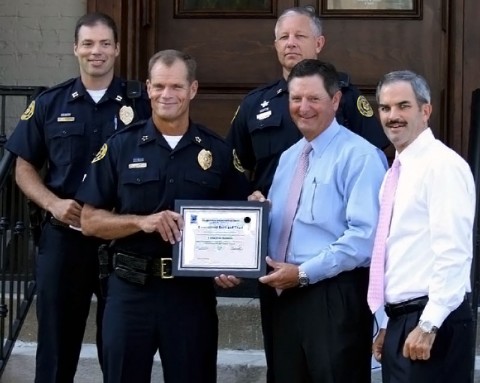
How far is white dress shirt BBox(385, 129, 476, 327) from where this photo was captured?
3883 millimetres

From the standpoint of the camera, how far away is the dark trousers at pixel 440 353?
13.0ft

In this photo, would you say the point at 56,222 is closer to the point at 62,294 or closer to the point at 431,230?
the point at 62,294

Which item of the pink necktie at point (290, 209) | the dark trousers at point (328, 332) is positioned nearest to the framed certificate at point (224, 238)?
the pink necktie at point (290, 209)

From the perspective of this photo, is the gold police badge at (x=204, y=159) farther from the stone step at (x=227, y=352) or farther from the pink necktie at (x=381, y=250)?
the stone step at (x=227, y=352)

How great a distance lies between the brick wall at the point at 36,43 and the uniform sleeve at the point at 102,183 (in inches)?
82.7

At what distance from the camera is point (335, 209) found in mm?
4410

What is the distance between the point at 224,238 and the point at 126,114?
1.00 metres

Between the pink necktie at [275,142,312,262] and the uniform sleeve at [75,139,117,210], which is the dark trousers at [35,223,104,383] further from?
the pink necktie at [275,142,312,262]

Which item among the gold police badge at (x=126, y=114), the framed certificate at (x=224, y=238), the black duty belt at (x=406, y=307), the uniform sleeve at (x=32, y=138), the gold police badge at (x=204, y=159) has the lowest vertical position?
the black duty belt at (x=406, y=307)

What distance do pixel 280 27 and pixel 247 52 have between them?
63.1 inches

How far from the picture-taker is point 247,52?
6.74 metres

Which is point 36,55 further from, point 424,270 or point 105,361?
point 424,270

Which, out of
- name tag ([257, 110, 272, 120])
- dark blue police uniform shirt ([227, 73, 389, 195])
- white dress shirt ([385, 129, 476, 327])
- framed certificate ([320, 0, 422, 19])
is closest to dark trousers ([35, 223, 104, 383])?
dark blue police uniform shirt ([227, 73, 389, 195])

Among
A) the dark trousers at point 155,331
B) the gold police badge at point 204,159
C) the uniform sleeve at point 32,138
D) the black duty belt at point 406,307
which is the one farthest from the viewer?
the uniform sleeve at point 32,138
